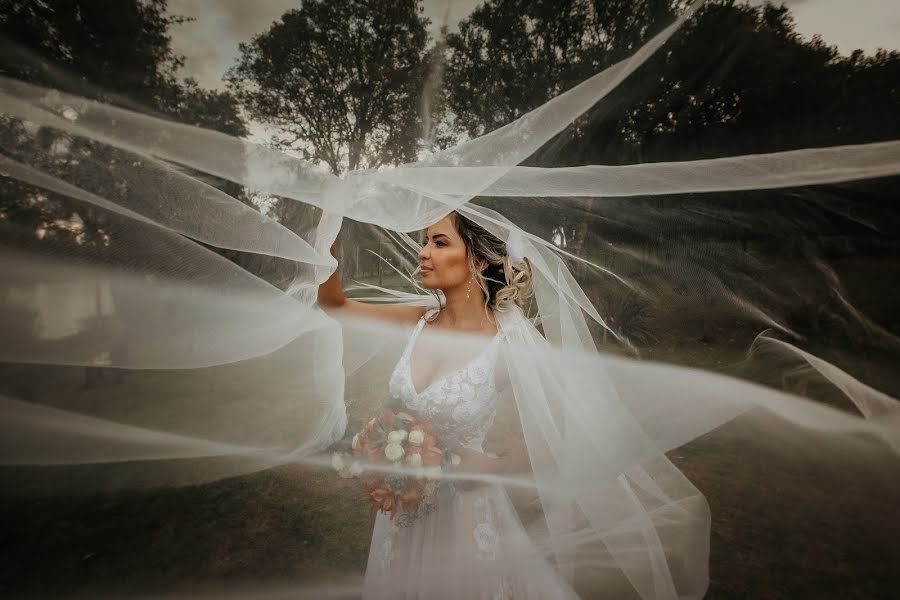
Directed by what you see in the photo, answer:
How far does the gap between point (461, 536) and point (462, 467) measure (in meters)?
0.39

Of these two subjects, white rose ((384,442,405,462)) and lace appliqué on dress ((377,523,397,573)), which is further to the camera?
lace appliqué on dress ((377,523,397,573))

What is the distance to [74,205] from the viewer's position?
121cm

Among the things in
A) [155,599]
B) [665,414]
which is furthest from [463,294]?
[155,599]

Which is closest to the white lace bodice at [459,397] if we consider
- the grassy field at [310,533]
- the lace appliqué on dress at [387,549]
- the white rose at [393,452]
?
the white rose at [393,452]

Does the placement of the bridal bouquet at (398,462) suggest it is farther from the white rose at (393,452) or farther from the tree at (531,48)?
the tree at (531,48)

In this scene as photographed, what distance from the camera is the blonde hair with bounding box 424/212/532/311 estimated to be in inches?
78.4

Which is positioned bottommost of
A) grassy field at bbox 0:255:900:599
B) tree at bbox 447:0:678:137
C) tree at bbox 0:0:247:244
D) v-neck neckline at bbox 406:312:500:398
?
grassy field at bbox 0:255:900:599

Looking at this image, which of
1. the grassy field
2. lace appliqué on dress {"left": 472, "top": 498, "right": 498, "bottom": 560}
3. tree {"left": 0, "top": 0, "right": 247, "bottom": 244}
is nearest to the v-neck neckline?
lace appliqué on dress {"left": 472, "top": 498, "right": 498, "bottom": 560}

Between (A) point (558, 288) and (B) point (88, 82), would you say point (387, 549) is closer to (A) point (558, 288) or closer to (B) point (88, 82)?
(A) point (558, 288)

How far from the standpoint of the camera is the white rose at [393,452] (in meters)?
1.54

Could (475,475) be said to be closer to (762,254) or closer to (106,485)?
(762,254)

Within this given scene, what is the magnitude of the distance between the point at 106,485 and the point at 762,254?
20.0ft

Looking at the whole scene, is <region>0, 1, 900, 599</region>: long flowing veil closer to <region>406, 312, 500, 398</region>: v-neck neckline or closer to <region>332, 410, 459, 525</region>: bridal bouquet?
<region>406, 312, 500, 398</region>: v-neck neckline

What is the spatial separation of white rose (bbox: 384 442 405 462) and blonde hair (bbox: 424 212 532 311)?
100cm
